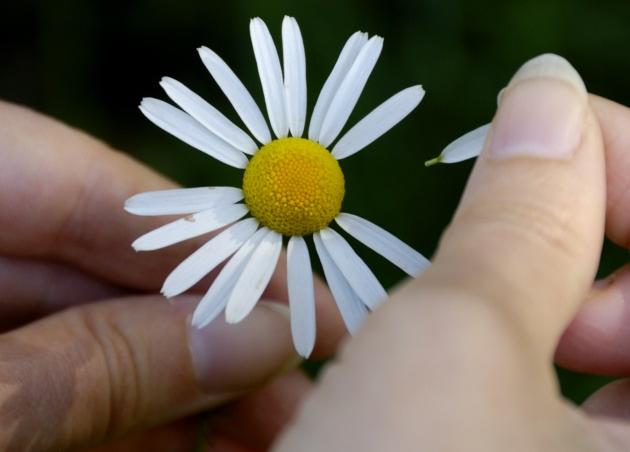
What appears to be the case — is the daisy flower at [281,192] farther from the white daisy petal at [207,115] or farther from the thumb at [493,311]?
the thumb at [493,311]

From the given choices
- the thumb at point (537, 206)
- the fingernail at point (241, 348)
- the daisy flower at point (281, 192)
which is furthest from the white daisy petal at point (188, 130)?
the thumb at point (537, 206)

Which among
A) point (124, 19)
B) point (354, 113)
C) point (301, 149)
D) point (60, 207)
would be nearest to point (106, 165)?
point (60, 207)

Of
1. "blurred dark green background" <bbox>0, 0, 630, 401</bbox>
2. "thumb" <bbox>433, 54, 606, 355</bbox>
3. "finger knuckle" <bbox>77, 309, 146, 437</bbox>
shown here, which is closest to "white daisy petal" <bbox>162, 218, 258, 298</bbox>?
"finger knuckle" <bbox>77, 309, 146, 437</bbox>

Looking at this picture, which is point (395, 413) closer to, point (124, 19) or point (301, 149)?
point (301, 149)

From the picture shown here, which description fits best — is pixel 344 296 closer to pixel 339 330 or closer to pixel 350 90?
pixel 350 90

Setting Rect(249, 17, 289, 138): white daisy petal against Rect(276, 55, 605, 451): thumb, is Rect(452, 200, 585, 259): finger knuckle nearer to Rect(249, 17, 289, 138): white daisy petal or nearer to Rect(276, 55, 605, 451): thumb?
Rect(276, 55, 605, 451): thumb

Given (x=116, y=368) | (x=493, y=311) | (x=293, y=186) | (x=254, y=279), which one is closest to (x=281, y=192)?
(x=293, y=186)
